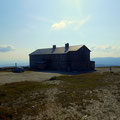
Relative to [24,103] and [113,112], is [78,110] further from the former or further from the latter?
[24,103]

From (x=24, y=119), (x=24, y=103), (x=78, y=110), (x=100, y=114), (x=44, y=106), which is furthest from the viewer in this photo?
(x=24, y=103)

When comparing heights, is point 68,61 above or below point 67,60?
below

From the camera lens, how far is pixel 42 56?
5366 cm

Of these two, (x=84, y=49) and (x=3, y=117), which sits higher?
(x=84, y=49)

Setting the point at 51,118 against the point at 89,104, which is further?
the point at 89,104

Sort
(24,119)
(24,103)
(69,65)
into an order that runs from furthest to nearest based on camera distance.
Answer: (69,65)
(24,103)
(24,119)

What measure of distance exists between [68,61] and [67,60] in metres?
0.56

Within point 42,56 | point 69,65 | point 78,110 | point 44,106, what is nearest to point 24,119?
point 44,106

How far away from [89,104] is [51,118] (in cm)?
392

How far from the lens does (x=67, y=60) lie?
148 ft

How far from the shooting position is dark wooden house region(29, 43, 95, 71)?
45312 mm

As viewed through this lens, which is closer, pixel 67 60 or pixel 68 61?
pixel 67 60

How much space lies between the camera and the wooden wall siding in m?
45.3

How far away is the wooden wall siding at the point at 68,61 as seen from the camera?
149ft
